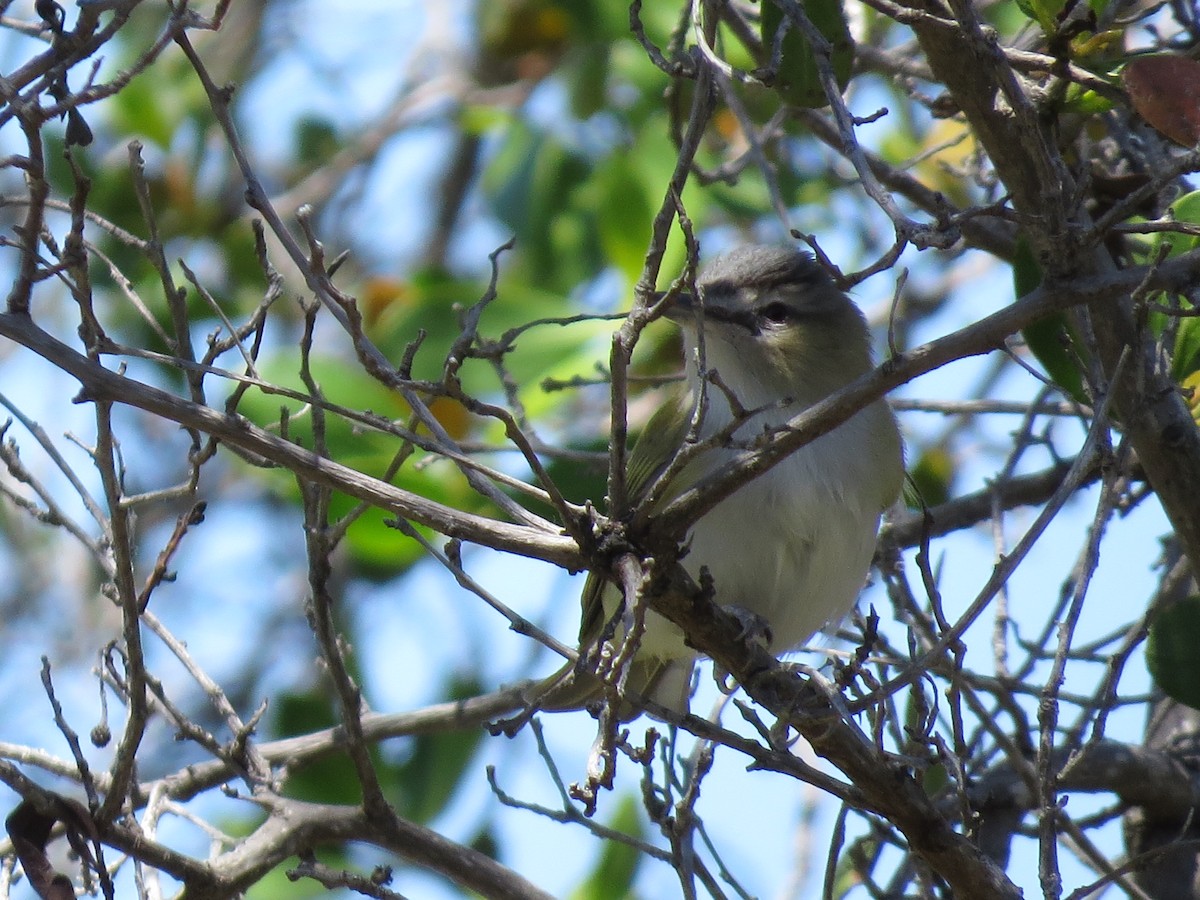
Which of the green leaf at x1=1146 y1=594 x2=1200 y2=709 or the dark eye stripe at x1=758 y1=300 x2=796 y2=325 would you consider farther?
the dark eye stripe at x1=758 y1=300 x2=796 y2=325

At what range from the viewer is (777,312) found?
167 inches

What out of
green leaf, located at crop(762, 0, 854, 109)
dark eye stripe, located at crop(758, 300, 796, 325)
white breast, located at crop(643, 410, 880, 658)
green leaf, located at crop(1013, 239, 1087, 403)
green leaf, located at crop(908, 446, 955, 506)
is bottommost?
white breast, located at crop(643, 410, 880, 658)

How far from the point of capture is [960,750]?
275cm

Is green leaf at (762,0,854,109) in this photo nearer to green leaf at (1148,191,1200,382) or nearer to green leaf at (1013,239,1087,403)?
green leaf at (1013,239,1087,403)

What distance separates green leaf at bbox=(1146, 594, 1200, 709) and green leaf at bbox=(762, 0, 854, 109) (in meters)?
1.43

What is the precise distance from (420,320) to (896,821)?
2858 mm

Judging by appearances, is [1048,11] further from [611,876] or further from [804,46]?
[611,876]

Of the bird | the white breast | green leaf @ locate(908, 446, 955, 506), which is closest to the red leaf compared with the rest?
the bird

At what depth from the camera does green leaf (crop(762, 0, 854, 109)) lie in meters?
3.22

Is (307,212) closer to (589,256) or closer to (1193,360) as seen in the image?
(1193,360)

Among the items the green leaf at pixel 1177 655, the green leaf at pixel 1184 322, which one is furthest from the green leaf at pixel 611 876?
the green leaf at pixel 1184 322

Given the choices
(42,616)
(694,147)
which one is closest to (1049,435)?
(694,147)

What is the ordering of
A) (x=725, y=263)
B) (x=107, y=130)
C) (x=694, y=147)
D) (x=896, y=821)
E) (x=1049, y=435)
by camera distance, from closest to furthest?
1. (x=694, y=147)
2. (x=896, y=821)
3. (x=1049, y=435)
4. (x=725, y=263)
5. (x=107, y=130)

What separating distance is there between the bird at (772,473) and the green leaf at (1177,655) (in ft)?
2.78
